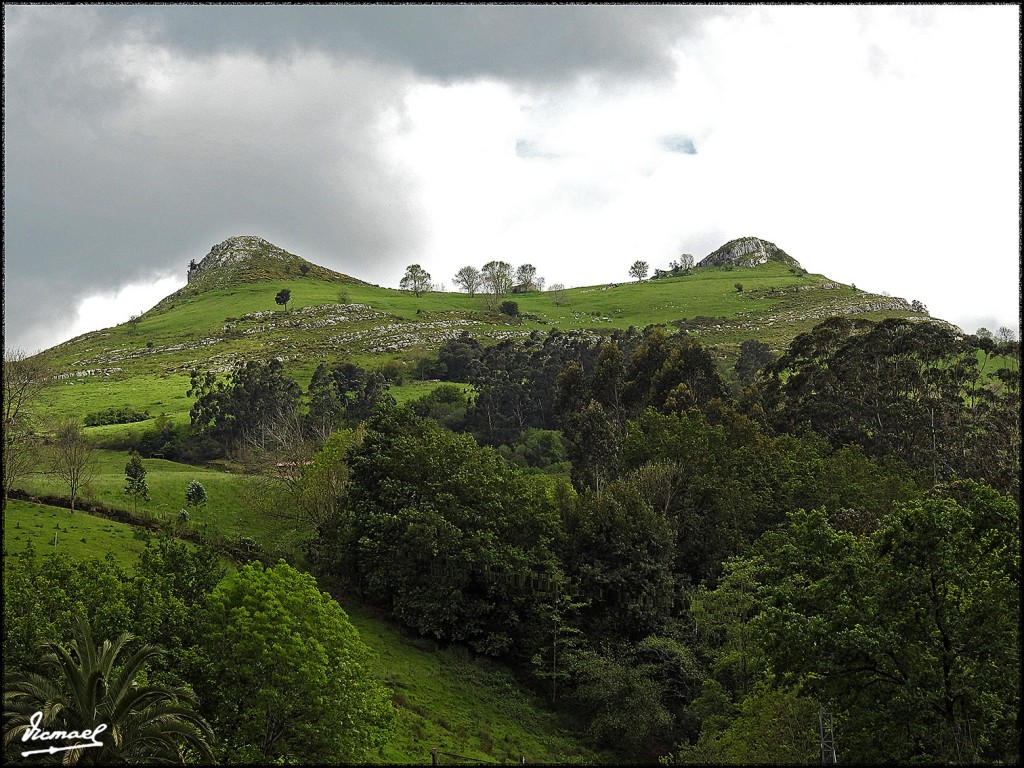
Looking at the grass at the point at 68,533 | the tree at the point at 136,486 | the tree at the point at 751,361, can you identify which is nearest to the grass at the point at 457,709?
the grass at the point at 68,533

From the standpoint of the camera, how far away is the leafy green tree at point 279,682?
88.7ft

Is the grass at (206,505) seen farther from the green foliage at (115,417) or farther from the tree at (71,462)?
the green foliage at (115,417)

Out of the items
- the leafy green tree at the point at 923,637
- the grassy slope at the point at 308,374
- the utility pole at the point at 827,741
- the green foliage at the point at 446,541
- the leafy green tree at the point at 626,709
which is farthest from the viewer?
the green foliage at the point at 446,541

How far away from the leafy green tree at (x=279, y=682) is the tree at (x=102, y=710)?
4.23 metres

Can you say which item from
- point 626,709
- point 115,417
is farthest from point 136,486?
point 115,417

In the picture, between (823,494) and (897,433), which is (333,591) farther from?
(897,433)

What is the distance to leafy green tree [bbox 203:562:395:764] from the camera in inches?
1065

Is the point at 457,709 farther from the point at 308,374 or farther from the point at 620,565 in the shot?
the point at 308,374

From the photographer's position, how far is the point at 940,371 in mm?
73625

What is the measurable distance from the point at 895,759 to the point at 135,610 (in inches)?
1073

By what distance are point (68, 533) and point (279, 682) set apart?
2691cm

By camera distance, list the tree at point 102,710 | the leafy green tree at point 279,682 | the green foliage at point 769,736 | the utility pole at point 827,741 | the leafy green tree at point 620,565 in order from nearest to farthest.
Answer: the tree at point 102,710
the utility pole at point 827,741
the leafy green tree at point 279,682
the green foliage at point 769,736
the leafy green tree at point 620,565

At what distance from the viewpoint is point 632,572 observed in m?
50.2

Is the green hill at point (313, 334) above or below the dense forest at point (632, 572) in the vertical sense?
above
